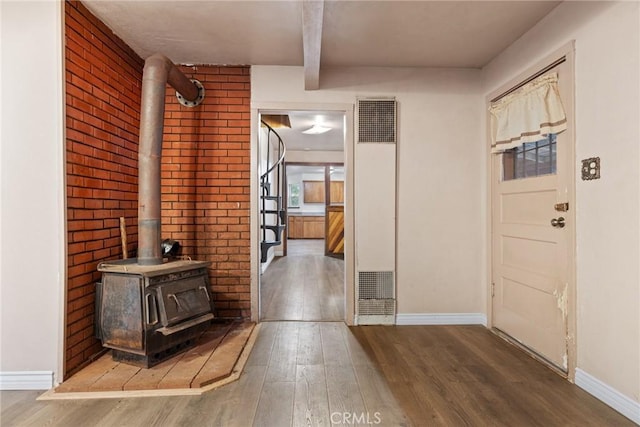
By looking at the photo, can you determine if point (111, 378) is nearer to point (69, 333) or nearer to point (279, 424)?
point (69, 333)

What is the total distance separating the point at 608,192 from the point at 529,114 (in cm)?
82

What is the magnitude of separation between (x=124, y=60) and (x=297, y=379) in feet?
8.93

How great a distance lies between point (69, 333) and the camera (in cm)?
195

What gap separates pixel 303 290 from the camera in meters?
4.19

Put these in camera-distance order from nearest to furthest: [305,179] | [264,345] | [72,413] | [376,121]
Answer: [72,413]
[264,345]
[376,121]
[305,179]

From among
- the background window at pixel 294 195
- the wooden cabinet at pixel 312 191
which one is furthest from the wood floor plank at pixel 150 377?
the wooden cabinet at pixel 312 191

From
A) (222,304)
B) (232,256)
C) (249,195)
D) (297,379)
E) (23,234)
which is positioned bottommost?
(297,379)

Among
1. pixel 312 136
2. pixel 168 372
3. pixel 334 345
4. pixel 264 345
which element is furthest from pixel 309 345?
pixel 312 136

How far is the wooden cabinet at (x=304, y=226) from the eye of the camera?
10891mm

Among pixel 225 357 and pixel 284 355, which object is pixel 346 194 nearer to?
pixel 284 355

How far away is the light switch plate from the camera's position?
1.80m

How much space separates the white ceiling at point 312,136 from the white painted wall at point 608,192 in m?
2.30

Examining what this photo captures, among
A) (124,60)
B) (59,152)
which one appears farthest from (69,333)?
(124,60)

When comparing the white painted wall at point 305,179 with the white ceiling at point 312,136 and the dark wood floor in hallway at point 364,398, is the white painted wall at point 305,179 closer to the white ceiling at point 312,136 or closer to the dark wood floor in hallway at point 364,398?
the white ceiling at point 312,136
